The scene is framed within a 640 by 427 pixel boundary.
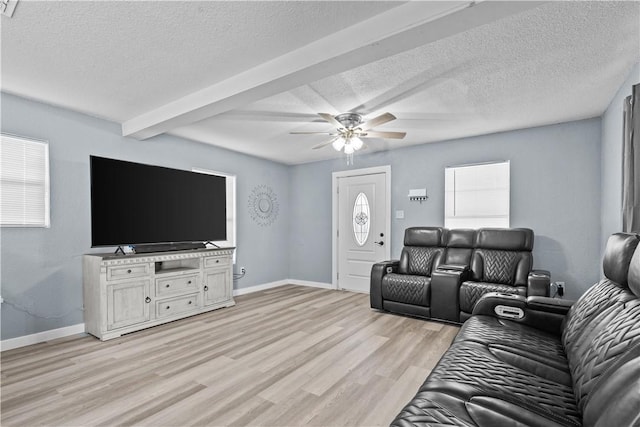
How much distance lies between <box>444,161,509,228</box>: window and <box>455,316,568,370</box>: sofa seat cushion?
8.48ft

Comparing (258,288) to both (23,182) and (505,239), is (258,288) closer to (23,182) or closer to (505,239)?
(23,182)

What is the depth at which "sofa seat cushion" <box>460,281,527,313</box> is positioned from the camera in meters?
3.42

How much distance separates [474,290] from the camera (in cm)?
350

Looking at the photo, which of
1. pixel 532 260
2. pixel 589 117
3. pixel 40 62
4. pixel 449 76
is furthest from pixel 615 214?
pixel 40 62

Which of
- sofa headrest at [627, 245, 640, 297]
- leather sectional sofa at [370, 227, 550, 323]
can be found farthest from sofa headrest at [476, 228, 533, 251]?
sofa headrest at [627, 245, 640, 297]

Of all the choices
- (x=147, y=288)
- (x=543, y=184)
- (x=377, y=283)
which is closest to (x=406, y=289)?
(x=377, y=283)

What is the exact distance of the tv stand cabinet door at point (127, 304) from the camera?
10.6 feet

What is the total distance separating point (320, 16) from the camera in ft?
6.42

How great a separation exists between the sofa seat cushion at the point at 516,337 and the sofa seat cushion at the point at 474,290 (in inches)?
53.6

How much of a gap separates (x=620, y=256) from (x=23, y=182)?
4.80 meters

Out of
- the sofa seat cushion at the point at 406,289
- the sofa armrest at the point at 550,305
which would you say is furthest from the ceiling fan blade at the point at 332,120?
the sofa armrest at the point at 550,305

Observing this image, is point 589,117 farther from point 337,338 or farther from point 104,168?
point 104,168

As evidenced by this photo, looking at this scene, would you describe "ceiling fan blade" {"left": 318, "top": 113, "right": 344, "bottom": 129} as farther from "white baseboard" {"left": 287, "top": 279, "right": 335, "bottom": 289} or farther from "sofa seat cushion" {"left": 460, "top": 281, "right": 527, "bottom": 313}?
"white baseboard" {"left": 287, "top": 279, "right": 335, "bottom": 289}

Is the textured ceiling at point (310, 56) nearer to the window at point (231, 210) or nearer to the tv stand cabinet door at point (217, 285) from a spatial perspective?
the window at point (231, 210)
